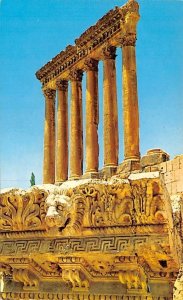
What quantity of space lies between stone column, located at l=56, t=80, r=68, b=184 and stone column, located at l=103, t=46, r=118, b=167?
5120 millimetres

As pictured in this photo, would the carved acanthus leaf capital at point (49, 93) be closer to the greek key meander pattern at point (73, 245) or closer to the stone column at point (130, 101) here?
the stone column at point (130, 101)

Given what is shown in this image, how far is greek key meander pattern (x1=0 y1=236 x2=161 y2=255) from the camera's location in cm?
386

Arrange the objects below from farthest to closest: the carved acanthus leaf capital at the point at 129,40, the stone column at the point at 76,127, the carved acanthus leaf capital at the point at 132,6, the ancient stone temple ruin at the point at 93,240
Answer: the stone column at the point at 76,127 → the carved acanthus leaf capital at the point at 129,40 → the carved acanthus leaf capital at the point at 132,6 → the ancient stone temple ruin at the point at 93,240

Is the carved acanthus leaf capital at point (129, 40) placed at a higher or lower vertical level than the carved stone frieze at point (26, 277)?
higher

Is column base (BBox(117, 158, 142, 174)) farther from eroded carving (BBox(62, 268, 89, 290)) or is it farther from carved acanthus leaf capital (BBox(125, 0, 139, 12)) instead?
eroded carving (BBox(62, 268, 89, 290))

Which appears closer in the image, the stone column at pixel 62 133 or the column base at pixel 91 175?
the column base at pixel 91 175

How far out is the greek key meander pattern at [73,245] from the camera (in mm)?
3859

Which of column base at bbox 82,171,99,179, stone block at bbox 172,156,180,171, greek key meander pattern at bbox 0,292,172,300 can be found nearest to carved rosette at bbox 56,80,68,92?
column base at bbox 82,171,99,179

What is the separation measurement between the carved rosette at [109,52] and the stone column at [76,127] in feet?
11.4

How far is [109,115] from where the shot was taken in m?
24.0

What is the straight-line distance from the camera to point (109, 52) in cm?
2491

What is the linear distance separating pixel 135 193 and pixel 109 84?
69.3ft

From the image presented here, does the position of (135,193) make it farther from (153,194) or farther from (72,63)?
(72,63)

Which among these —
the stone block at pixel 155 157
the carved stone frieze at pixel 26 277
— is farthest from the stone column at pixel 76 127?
the carved stone frieze at pixel 26 277
